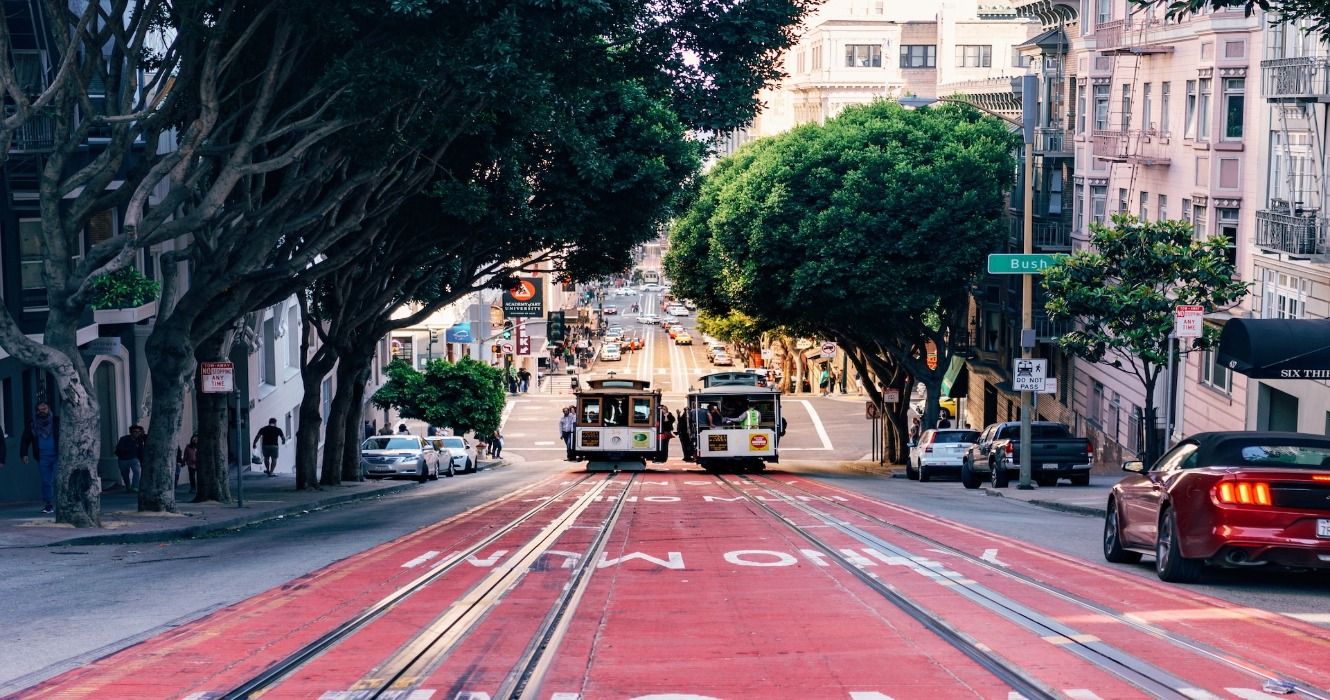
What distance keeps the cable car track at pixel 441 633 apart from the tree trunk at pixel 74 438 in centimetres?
581

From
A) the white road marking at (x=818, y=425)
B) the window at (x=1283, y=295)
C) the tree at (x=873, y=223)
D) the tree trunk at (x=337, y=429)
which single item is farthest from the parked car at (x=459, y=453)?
the window at (x=1283, y=295)

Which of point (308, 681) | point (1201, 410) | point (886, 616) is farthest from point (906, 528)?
point (1201, 410)

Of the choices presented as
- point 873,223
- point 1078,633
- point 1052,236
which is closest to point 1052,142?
point 1052,236

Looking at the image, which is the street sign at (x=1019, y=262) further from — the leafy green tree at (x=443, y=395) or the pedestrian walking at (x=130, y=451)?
the leafy green tree at (x=443, y=395)

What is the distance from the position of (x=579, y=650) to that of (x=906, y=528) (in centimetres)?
1068

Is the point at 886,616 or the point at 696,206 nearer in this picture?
the point at 886,616

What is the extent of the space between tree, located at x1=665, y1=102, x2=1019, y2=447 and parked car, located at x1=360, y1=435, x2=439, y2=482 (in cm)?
1201

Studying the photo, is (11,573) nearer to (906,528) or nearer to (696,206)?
(906,528)

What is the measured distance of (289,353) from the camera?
58.1 metres

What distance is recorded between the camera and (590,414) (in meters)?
43.8

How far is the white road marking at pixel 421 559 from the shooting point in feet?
51.5

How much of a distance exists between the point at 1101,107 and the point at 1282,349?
26293mm

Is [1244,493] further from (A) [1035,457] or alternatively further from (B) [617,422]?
(B) [617,422]

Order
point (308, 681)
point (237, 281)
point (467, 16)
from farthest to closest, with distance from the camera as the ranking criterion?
point (237, 281) < point (467, 16) < point (308, 681)
